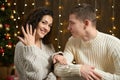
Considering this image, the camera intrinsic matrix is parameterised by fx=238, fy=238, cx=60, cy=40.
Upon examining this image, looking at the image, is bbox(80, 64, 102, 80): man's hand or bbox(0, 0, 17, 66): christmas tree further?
bbox(0, 0, 17, 66): christmas tree

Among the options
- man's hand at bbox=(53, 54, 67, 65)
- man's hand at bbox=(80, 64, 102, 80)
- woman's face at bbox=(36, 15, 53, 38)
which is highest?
woman's face at bbox=(36, 15, 53, 38)

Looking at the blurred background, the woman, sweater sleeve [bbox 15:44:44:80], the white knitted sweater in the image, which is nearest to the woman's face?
the woman

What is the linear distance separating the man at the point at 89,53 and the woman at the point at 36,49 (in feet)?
0.47

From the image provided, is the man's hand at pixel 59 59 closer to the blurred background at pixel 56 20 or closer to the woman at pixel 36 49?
the woman at pixel 36 49

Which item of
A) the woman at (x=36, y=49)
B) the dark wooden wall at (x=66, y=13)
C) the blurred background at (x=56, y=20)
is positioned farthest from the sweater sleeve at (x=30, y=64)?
the dark wooden wall at (x=66, y=13)

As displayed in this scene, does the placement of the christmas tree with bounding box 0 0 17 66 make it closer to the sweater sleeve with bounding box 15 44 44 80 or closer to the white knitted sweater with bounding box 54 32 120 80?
the sweater sleeve with bounding box 15 44 44 80

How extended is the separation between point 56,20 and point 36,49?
2.48 metres

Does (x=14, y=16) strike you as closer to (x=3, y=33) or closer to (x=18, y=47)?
(x=3, y=33)

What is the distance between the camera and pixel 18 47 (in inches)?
72.6

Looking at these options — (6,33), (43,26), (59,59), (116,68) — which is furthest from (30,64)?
(6,33)

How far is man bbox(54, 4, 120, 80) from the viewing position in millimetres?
1503

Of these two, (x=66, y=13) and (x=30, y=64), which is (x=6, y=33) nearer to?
(x=66, y=13)

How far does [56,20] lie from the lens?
13.7 feet

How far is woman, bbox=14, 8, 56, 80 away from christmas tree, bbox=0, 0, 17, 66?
2.00 m
